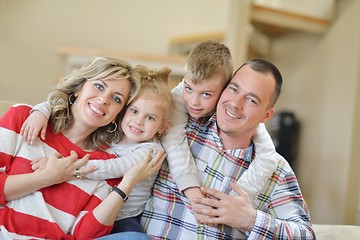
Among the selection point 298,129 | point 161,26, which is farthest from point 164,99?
point 161,26

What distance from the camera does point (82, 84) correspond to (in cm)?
150

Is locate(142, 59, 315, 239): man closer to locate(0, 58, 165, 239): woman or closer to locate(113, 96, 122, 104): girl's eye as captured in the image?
locate(0, 58, 165, 239): woman

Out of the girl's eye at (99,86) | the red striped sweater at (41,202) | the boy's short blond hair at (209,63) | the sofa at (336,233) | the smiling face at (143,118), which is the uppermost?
the boy's short blond hair at (209,63)

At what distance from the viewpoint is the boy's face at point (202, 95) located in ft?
5.01

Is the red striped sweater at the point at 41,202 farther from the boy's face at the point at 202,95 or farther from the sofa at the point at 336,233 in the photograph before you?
the boy's face at the point at 202,95

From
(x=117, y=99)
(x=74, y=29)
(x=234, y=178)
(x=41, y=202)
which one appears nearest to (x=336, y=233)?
(x=234, y=178)

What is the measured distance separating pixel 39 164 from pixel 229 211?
0.60 meters

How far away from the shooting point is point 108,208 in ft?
4.49

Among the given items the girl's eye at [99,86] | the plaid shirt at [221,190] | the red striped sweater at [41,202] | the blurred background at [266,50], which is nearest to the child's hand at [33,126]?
the red striped sweater at [41,202]

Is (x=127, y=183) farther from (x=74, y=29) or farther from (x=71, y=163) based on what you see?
(x=74, y=29)

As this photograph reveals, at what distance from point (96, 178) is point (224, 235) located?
455mm

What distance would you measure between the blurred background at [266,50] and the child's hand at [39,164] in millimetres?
2215

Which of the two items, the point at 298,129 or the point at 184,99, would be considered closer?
the point at 184,99

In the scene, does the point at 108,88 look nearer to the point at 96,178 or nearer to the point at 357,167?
the point at 96,178
